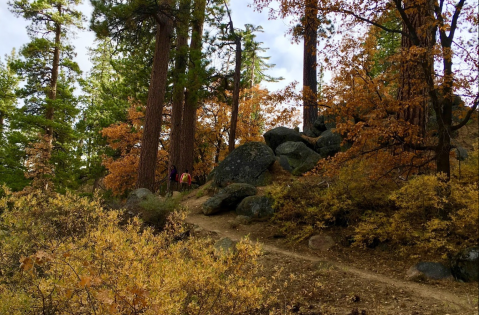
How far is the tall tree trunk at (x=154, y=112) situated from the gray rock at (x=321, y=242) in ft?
23.4

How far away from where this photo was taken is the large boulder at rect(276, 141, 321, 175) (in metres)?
12.2

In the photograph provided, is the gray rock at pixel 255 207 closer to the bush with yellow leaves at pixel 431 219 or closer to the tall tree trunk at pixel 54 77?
the bush with yellow leaves at pixel 431 219

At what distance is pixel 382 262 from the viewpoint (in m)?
5.88

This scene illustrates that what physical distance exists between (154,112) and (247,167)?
419cm

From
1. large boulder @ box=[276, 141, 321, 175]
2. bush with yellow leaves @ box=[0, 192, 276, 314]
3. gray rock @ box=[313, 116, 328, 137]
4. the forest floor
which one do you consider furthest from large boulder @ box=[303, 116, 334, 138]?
bush with yellow leaves @ box=[0, 192, 276, 314]

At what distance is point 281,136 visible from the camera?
49.3 ft

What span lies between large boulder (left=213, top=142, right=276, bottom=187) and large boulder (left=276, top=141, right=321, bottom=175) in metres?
1.21

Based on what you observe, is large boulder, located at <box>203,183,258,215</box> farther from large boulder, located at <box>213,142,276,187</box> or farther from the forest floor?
the forest floor

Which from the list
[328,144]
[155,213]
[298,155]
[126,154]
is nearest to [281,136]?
[298,155]

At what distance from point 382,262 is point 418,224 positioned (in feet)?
3.24

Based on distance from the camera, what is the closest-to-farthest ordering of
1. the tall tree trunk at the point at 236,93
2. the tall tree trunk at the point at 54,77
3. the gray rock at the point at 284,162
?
the gray rock at the point at 284,162
the tall tree trunk at the point at 236,93
the tall tree trunk at the point at 54,77

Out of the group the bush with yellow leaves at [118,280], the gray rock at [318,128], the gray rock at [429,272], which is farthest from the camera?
the gray rock at [318,128]

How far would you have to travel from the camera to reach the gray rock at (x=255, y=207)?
8820mm

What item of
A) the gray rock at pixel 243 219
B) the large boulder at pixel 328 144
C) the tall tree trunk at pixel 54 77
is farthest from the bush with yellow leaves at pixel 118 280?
the tall tree trunk at pixel 54 77
